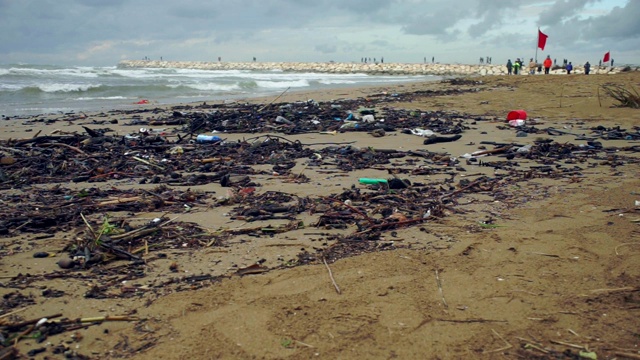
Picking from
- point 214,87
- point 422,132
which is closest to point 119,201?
point 422,132

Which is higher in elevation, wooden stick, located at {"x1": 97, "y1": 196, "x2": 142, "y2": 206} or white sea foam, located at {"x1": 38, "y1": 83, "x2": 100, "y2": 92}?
white sea foam, located at {"x1": 38, "y1": 83, "x2": 100, "y2": 92}

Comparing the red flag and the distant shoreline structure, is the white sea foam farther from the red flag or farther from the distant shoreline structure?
the distant shoreline structure

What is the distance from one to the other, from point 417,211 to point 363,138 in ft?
15.7

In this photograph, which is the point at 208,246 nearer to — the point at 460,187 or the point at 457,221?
the point at 457,221

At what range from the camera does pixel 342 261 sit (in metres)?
3.34

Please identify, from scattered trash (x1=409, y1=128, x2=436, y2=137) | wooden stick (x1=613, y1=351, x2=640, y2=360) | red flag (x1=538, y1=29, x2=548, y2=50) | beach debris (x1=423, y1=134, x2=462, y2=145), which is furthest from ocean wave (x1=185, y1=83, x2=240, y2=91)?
wooden stick (x1=613, y1=351, x2=640, y2=360)

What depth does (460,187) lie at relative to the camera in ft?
17.3

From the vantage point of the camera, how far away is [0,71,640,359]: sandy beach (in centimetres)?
241

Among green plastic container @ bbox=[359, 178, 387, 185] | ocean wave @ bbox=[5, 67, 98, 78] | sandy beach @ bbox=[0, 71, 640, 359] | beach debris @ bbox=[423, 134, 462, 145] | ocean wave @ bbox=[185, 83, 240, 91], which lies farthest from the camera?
ocean wave @ bbox=[5, 67, 98, 78]

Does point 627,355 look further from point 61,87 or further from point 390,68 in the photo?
point 390,68

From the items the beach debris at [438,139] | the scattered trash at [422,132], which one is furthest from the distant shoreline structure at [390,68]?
the beach debris at [438,139]

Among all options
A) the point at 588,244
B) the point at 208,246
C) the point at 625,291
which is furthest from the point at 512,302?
the point at 208,246

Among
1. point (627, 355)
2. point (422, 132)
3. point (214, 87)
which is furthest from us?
point (214, 87)

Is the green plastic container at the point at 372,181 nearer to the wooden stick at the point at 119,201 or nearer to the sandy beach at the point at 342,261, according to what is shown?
the sandy beach at the point at 342,261
